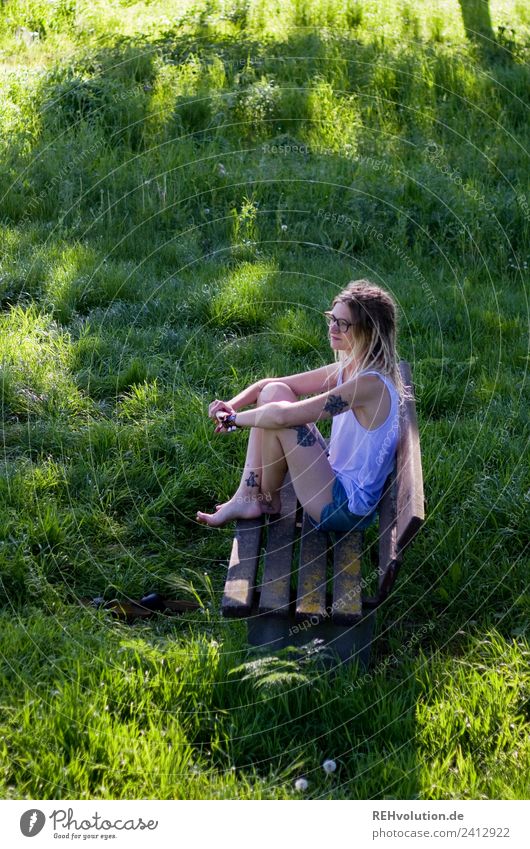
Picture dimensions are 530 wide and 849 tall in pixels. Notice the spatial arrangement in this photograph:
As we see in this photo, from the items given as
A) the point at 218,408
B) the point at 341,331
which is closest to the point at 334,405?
the point at 341,331

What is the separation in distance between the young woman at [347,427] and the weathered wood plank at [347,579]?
86 mm

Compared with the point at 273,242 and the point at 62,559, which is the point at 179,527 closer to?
the point at 62,559

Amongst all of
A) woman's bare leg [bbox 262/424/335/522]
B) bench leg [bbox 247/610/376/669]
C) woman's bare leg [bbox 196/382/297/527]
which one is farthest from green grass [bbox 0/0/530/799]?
woman's bare leg [bbox 262/424/335/522]

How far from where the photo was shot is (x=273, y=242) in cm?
661

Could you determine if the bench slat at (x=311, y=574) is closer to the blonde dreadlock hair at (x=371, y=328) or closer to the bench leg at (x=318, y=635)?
the bench leg at (x=318, y=635)

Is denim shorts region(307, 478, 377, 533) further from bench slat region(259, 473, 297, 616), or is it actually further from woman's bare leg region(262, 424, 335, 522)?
bench slat region(259, 473, 297, 616)

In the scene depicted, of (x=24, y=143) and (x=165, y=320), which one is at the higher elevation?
(x=24, y=143)

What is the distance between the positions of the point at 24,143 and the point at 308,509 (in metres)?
4.74

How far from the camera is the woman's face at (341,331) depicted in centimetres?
374

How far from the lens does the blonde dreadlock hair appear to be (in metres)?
Result: 3.72

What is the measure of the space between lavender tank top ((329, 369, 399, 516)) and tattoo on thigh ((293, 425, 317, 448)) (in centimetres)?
17

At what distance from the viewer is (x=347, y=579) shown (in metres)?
3.38

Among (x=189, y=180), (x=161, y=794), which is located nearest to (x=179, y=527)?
(x=161, y=794)

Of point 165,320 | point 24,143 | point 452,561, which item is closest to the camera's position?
point 452,561
